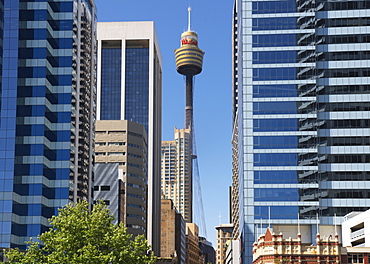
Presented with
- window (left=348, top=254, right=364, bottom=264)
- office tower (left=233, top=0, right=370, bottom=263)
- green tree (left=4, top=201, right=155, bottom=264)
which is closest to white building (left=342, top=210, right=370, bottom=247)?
office tower (left=233, top=0, right=370, bottom=263)

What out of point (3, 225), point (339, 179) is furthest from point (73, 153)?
point (339, 179)

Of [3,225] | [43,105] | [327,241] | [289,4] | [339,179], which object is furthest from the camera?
[289,4]

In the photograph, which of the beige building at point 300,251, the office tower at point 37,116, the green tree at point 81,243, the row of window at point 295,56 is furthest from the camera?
the row of window at point 295,56

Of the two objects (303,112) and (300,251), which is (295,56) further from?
(300,251)

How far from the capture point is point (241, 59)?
162750mm

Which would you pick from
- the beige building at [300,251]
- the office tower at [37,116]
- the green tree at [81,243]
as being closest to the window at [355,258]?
the beige building at [300,251]

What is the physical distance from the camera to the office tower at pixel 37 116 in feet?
441

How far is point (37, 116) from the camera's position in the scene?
139 m

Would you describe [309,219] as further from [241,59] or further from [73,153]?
[73,153]

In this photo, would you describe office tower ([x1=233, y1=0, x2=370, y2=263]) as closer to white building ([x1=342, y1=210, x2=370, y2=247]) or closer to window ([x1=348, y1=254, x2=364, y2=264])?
white building ([x1=342, y1=210, x2=370, y2=247])

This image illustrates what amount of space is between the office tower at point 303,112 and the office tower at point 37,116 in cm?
3812

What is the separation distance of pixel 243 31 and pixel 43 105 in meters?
48.6

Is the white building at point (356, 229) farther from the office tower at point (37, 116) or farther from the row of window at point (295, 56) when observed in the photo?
the office tower at point (37, 116)

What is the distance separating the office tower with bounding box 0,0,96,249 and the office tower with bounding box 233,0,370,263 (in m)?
38.1
